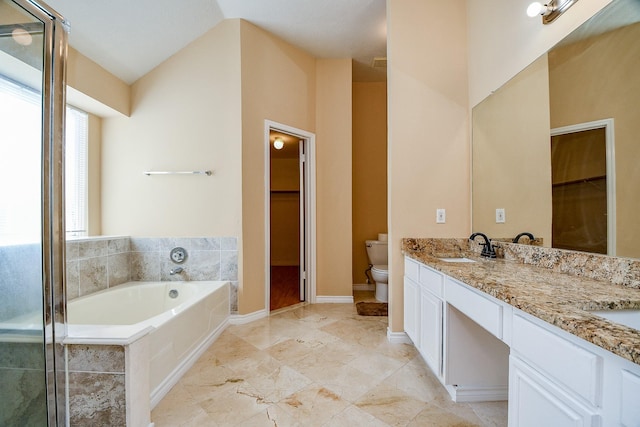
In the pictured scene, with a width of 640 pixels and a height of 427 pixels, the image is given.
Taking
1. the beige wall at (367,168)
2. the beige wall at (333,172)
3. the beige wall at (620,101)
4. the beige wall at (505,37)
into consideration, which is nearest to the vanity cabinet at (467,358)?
the beige wall at (620,101)

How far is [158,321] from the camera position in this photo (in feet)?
5.11

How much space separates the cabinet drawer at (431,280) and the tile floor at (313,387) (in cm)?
60

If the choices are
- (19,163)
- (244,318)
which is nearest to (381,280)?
(244,318)

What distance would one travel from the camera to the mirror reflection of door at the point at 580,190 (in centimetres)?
107

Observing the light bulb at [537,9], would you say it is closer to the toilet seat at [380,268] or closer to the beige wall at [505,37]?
the beige wall at [505,37]

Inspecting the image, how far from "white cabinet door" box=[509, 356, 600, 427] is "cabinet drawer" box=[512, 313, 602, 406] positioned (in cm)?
3

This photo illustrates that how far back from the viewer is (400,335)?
2.12m

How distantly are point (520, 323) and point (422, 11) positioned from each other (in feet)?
7.89

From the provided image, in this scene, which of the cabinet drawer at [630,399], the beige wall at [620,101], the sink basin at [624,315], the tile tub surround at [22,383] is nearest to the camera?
the cabinet drawer at [630,399]

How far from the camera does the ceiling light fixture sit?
1.27 meters

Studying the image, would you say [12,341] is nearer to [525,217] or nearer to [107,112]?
[107,112]

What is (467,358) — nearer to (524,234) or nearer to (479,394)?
(479,394)

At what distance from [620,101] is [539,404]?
1172mm

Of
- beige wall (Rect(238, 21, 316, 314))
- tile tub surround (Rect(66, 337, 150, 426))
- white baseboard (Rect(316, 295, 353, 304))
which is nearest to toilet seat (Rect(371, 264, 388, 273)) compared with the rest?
white baseboard (Rect(316, 295, 353, 304))
